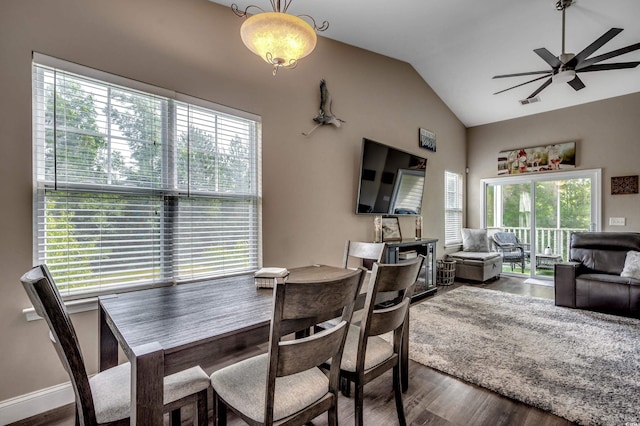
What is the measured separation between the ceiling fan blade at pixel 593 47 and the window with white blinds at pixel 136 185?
3.27 metres

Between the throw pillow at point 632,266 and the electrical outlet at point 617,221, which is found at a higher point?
the electrical outlet at point 617,221

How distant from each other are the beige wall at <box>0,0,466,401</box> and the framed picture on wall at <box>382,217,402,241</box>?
280mm

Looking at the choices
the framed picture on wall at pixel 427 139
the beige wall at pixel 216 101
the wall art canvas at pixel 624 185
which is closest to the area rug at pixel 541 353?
the beige wall at pixel 216 101

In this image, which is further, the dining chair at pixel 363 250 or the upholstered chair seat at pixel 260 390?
the dining chair at pixel 363 250

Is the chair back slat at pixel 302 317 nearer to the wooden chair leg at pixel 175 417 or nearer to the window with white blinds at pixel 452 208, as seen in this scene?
the wooden chair leg at pixel 175 417

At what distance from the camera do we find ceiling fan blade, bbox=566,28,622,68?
2.57 m

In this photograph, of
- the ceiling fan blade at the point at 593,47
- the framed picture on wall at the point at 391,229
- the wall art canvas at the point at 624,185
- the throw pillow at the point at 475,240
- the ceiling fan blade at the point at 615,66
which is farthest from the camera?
the throw pillow at the point at 475,240

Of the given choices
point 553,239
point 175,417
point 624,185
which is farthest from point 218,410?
point 553,239

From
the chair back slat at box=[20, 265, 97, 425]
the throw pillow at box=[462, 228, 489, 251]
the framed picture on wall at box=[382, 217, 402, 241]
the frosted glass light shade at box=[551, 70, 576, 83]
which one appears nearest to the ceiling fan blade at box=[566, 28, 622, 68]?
the frosted glass light shade at box=[551, 70, 576, 83]

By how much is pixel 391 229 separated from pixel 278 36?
328 centimetres

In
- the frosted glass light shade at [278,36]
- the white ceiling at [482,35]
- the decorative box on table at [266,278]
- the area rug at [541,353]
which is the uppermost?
the white ceiling at [482,35]

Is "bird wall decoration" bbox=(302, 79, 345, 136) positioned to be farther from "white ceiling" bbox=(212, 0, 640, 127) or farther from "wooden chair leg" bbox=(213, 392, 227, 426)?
"wooden chair leg" bbox=(213, 392, 227, 426)

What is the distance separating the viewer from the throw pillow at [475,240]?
5845 mm

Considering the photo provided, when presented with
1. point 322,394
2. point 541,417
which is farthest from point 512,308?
point 322,394
